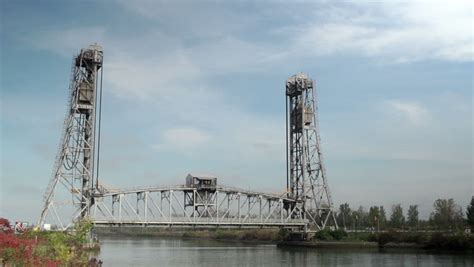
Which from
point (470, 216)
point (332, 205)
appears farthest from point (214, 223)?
point (470, 216)

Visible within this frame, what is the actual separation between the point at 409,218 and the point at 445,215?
2302cm

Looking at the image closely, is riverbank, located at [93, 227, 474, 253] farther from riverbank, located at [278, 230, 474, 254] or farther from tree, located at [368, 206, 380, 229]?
tree, located at [368, 206, 380, 229]

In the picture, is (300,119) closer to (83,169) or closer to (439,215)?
(439,215)

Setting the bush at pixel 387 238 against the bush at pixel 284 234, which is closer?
the bush at pixel 387 238

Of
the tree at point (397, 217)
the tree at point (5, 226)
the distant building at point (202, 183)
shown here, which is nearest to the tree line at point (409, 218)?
the tree at point (397, 217)

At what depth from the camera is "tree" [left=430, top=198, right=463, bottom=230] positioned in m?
95.5

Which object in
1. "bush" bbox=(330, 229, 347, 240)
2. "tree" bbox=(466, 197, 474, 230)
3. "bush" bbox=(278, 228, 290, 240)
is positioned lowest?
"bush" bbox=(278, 228, 290, 240)

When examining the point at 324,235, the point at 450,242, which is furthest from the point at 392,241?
the point at 450,242

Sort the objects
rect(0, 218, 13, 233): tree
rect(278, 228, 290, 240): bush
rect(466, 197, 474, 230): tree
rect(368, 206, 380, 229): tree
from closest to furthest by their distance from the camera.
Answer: rect(0, 218, 13, 233): tree
rect(466, 197, 474, 230): tree
rect(278, 228, 290, 240): bush
rect(368, 206, 380, 229): tree

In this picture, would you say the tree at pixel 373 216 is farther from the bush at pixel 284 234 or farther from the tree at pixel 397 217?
the bush at pixel 284 234

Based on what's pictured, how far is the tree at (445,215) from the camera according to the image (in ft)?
313

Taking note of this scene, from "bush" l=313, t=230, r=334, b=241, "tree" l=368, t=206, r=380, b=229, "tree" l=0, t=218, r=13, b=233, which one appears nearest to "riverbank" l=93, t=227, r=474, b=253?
"bush" l=313, t=230, r=334, b=241

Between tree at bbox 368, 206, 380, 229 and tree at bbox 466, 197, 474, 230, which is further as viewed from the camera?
tree at bbox 368, 206, 380, 229

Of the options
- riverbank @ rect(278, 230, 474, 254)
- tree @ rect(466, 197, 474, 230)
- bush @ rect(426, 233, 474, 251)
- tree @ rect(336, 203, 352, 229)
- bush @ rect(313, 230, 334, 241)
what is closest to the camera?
bush @ rect(426, 233, 474, 251)
